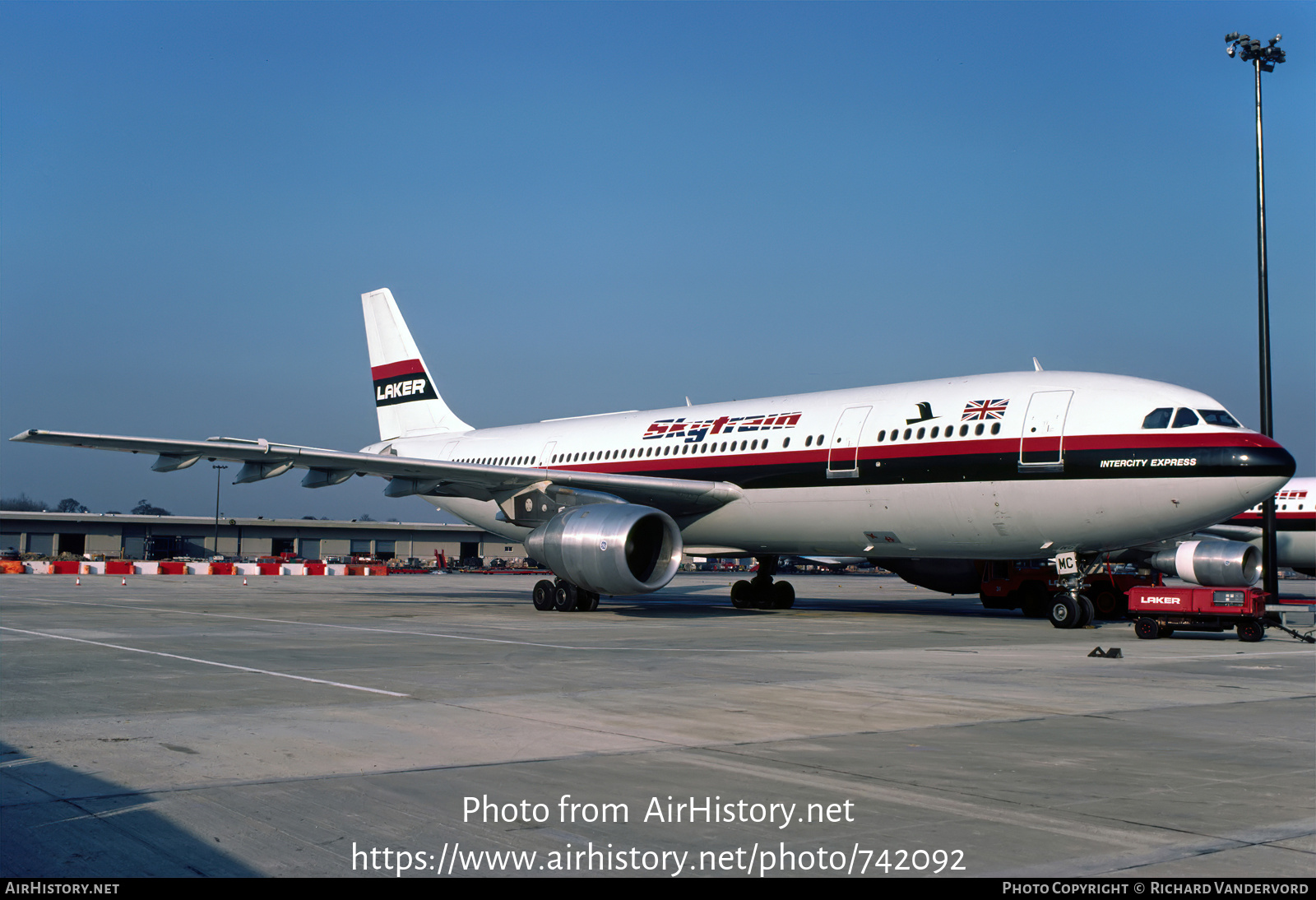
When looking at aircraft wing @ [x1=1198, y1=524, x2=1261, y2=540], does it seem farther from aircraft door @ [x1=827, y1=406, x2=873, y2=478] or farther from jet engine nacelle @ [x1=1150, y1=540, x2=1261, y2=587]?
aircraft door @ [x1=827, y1=406, x2=873, y2=478]

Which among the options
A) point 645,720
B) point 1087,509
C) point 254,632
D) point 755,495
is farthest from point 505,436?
point 645,720

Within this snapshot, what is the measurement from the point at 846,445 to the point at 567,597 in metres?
6.48

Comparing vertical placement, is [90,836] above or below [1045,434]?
below

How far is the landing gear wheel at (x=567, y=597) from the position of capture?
22.3 m

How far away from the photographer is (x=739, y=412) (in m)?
23.4

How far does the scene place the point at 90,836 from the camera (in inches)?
193

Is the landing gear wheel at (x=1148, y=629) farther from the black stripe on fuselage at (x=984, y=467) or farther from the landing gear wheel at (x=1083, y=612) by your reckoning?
the black stripe on fuselage at (x=984, y=467)

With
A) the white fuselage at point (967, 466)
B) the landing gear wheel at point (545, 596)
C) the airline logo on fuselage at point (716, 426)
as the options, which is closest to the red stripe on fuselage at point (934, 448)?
the white fuselage at point (967, 466)

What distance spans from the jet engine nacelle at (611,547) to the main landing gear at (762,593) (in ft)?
17.4

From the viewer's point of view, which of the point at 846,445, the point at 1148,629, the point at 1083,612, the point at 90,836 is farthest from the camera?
the point at 846,445

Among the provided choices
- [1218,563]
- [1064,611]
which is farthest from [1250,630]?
[1218,563]

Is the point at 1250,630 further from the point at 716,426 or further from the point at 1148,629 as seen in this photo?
the point at 716,426
